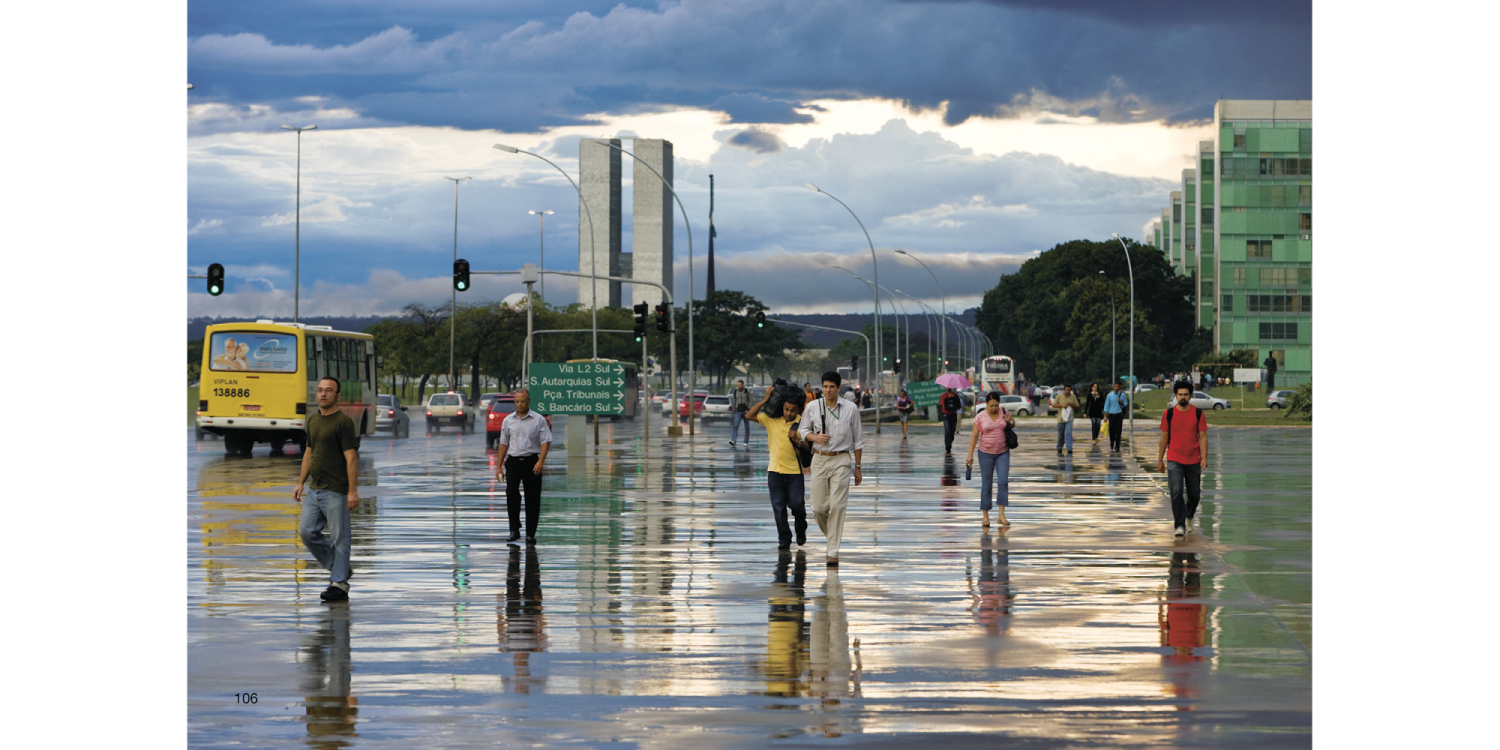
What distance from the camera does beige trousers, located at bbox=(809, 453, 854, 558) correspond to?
45.9ft

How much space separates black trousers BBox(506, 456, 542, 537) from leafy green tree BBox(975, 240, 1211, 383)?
9889 cm

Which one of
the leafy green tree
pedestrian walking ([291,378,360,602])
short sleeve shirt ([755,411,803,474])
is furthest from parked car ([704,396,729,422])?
pedestrian walking ([291,378,360,602])

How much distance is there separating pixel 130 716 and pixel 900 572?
7.60 metres

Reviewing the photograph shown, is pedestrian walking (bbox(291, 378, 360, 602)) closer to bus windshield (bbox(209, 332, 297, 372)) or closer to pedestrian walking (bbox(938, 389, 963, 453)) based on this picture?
pedestrian walking (bbox(938, 389, 963, 453))

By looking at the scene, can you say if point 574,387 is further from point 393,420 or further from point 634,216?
point 634,216

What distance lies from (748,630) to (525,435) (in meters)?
6.34

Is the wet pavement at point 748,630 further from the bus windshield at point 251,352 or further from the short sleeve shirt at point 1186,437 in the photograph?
the bus windshield at point 251,352

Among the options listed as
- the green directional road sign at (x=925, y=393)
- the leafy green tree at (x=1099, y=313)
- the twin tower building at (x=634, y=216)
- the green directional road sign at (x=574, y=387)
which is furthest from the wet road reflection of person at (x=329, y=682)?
the twin tower building at (x=634, y=216)

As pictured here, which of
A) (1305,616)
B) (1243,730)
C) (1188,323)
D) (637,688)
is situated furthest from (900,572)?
(1188,323)

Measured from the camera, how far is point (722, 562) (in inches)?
583

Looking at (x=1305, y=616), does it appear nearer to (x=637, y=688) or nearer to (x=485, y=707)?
(x=637, y=688)

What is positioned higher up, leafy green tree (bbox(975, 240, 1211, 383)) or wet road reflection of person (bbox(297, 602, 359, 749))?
leafy green tree (bbox(975, 240, 1211, 383))

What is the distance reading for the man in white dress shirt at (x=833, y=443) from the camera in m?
13.9

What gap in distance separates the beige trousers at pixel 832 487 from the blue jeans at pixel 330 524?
4.43m
